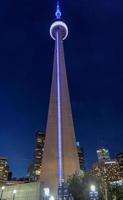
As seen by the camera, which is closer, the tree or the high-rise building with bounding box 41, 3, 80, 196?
the tree

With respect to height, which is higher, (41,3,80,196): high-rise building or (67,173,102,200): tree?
(41,3,80,196): high-rise building

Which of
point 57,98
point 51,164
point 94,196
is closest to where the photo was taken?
point 94,196

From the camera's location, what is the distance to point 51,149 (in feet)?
257

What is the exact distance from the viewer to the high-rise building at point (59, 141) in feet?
244

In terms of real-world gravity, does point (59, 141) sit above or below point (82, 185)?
above

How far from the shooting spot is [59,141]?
78750mm

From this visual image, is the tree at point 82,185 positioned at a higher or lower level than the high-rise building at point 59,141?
lower

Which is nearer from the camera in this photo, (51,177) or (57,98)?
(51,177)

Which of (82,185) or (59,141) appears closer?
(82,185)

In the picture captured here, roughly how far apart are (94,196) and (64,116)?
137 ft

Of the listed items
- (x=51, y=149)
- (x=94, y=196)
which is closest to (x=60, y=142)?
(x=51, y=149)

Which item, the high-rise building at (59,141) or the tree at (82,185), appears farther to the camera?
the high-rise building at (59,141)

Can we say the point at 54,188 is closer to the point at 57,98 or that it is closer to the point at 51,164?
the point at 51,164

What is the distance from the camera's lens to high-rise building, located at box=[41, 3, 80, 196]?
74.5 meters
